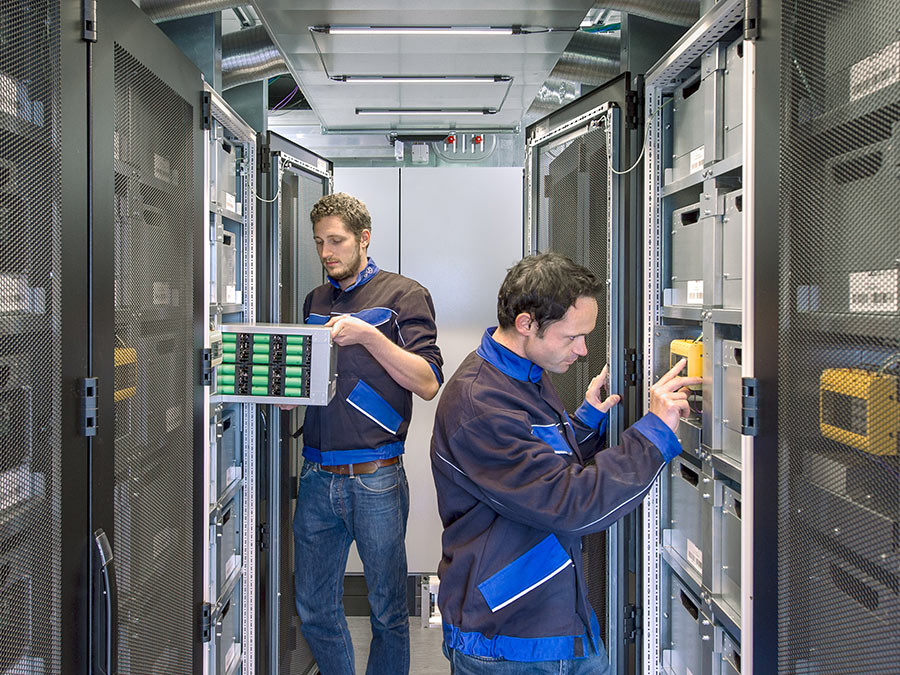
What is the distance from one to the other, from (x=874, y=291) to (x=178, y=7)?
2081 mm

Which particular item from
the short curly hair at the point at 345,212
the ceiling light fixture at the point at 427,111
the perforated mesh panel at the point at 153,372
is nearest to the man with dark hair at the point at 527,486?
the perforated mesh panel at the point at 153,372

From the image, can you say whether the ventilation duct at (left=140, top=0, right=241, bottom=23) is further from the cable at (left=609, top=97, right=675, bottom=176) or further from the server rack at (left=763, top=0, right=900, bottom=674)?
the server rack at (left=763, top=0, right=900, bottom=674)

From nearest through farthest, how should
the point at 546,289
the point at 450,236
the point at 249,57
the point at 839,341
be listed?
the point at 839,341, the point at 546,289, the point at 249,57, the point at 450,236

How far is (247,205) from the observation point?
8.20 feet

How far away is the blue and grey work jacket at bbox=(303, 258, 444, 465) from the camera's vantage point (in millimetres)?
2264

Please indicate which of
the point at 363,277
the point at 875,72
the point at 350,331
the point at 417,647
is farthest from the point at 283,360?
the point at 417,647

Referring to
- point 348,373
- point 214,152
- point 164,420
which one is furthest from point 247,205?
point 164,420

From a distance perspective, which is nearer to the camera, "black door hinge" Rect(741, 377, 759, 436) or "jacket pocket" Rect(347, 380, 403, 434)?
"black door hinge" Rect(741, 377, 759, 436)

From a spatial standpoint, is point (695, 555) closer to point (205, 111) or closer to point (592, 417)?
point (592, 417)

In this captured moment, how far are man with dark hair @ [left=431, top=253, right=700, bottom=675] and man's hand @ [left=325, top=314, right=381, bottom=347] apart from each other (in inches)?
24.6

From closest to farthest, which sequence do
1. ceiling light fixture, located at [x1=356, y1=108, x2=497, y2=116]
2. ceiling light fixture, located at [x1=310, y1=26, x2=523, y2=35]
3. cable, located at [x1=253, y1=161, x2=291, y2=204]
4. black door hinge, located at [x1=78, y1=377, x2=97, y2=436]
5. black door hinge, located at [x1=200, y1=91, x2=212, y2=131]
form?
black door hinge, located at [x1=78, y1=377, x2=97, y2=436], black door hinge, located at [x1=200, y1=91, x2=212, y2=131], ceiling light fixture, located at [x1=310, y1=26, x2=523, y2=35], cable, located at [x1=253, y1=161, x2=291, y2=204], ceiling light fixture, located at [x1=356, y1=108, x2=497, y2=116]

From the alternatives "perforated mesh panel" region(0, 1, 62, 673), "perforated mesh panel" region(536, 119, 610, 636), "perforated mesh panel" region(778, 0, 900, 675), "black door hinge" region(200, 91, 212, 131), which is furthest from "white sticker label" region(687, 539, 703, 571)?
"black door hinge" region(200, 91, 212, 131)

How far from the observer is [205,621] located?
6.31 ft

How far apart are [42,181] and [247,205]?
1474 mm
